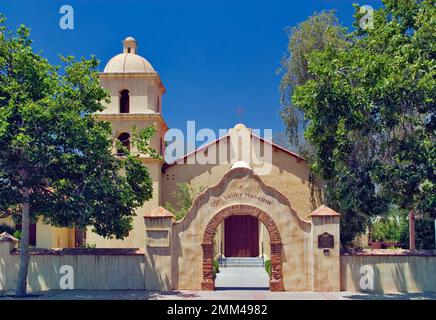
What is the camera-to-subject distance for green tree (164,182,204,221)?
34500 millimetres

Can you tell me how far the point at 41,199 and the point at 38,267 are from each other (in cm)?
365

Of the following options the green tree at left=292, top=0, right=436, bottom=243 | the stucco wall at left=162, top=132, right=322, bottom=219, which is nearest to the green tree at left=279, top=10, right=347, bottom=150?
the stucco wall at left=162, top=132, right=322, bottom=219

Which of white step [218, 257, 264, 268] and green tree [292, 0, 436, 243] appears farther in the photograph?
white step [218, 257, 264, 268]

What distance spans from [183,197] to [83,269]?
1223 cm

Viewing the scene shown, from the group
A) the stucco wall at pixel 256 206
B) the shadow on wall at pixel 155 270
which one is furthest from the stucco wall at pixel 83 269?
the stucco wall at pixel 256 206

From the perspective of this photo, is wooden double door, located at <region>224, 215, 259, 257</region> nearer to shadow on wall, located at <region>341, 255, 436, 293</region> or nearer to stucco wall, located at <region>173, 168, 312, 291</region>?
stucco wall, located at <region>173, 168, 312, 291</region>

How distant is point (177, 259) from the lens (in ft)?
78.1

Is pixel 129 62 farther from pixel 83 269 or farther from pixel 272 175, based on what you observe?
pixel 83 269

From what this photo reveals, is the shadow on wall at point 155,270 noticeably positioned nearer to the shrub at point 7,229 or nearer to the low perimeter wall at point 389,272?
the low perimeter wall at point 389,272

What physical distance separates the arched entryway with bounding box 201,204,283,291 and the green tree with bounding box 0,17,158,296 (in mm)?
3529

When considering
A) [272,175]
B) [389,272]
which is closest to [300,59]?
[272,175]

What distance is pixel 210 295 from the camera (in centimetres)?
2233
